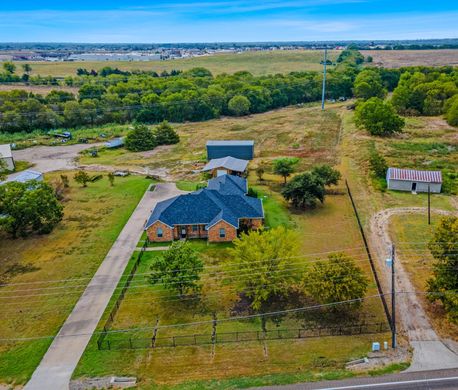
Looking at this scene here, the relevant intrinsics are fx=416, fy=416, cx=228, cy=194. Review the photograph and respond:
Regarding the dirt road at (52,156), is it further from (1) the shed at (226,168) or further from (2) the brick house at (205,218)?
(2) the brick house at (205,218)

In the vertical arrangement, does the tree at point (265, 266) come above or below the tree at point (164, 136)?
above

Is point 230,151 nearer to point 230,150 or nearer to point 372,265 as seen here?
point 230,150

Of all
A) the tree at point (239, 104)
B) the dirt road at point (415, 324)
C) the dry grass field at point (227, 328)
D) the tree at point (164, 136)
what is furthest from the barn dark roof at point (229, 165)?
the tree at point (239, 104)

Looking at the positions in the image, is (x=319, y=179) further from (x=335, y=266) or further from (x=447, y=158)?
(x=447, y=158)

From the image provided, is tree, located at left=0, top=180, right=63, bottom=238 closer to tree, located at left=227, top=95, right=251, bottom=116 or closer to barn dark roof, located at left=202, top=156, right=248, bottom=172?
barn dark roof, located at left=202, top=156, right=248, bottom=172

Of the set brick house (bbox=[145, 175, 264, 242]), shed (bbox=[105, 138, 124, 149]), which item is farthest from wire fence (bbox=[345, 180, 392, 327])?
shed (bbox=[105, 138, 124, 149])

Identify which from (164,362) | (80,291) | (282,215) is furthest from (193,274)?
(282,215)

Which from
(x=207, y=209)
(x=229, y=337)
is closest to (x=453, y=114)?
(x=207, y=209)
